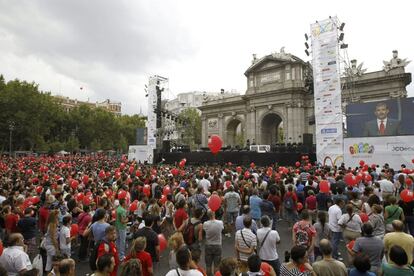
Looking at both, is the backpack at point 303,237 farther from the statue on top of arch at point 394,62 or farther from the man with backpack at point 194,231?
the statue on top of arch at point 394,62

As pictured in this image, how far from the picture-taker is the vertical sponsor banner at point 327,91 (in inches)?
841

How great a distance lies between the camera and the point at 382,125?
2020 centimetres

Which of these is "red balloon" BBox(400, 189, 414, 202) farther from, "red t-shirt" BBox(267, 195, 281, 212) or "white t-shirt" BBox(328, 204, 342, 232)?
"red t-shirt" BBox(267, 195, 281, 212)

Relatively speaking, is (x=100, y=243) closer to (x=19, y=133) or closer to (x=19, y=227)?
(x=19, y=227)

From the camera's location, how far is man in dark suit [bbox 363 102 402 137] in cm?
1969

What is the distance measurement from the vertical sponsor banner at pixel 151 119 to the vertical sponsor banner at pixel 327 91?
20.8 meters

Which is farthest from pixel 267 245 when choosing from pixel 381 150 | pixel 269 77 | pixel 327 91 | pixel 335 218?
pixel 269 77

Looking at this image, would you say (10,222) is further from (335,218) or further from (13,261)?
(335,218)

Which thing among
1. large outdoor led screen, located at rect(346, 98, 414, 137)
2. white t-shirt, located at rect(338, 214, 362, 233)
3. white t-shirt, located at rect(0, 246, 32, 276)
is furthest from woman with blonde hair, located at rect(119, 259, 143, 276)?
large outdoor led screen, located at rect(346, 98, 414, 137)

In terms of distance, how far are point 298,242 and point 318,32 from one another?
20.9 meters

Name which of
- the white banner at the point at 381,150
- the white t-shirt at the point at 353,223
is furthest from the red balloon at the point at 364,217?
the white banner at the point at 381,150

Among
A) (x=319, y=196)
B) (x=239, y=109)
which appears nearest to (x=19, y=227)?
(x=319, y=196)

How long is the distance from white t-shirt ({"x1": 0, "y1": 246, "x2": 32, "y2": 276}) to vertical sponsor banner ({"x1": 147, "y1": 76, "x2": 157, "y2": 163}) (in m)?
30.8

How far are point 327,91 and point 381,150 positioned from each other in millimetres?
5775
